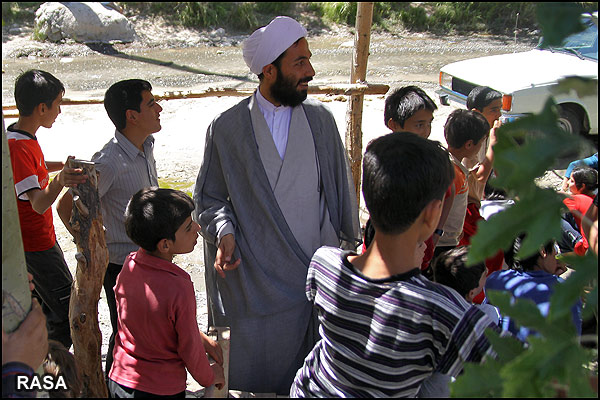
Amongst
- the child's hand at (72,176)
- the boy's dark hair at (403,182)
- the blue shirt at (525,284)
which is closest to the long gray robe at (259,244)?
the child's hand at (72,176)

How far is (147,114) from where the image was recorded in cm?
320

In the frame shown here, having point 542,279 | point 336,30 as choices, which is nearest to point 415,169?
point 542,279

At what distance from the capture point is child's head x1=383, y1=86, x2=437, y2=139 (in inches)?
133

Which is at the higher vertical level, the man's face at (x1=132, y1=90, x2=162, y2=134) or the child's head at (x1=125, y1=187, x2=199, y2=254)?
the man's face at (x1=132, y1=90, x2=162, y2=134)

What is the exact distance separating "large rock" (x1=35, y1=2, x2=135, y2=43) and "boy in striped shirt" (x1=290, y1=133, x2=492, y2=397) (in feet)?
47.5

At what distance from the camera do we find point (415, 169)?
1.66m

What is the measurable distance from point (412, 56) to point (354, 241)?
38.6 feet

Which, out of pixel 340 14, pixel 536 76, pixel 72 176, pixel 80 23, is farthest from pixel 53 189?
pixel 340 14

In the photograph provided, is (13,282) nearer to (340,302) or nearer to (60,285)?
(340,302)

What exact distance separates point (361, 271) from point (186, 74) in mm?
11126

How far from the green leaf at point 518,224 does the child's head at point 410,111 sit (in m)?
2.45

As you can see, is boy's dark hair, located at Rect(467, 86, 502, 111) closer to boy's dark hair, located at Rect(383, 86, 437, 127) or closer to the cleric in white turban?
boy's dark hair, located at Rect(383, 86, 437, 127)

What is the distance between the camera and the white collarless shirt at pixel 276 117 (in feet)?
9.59

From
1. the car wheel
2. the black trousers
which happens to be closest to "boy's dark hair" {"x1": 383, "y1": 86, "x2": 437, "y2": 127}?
the black trousers
